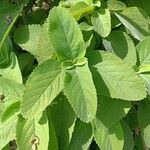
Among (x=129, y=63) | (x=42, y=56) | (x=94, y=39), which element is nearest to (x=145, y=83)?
(x=129, y=63)

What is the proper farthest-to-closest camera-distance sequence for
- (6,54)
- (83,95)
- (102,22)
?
(6,54) → (102,22) → (83,95)

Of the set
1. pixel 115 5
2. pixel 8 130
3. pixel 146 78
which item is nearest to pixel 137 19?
pixel 115 5

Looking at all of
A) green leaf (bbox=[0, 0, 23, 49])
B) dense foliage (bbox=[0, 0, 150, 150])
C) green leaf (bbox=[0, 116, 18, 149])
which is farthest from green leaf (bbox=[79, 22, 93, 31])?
green leaf (bbox=[0, 116, 18, 149])

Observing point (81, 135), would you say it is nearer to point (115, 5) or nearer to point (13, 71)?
point (13, 71)

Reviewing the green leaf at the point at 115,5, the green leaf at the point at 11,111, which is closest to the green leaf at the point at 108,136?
the green leaf at the point at 11,111

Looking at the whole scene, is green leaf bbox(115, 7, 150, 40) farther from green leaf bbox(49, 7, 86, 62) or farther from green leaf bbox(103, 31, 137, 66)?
green leaf bbox(49, 7, 86, 62)

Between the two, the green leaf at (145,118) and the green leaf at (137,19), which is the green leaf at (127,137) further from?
the green leaf at (137,19)

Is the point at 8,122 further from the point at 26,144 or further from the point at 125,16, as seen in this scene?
the point at 125,16
